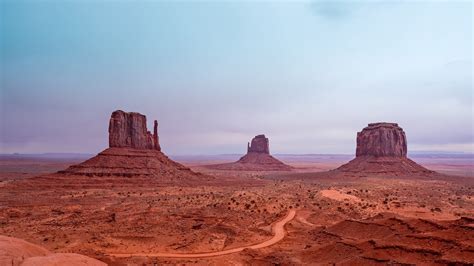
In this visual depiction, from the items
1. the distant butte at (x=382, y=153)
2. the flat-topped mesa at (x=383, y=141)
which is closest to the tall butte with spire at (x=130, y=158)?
the distant butte at (x=382, y=153)

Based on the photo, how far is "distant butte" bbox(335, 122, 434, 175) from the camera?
9700 centimetres

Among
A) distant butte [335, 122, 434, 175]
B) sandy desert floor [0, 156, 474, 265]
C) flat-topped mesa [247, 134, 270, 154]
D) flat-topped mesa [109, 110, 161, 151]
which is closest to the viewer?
sandy desert floor [0, 156, 474, 265]

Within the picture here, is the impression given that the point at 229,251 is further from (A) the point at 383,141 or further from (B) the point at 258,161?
(B) the point at 258,161

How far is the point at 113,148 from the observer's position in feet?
254

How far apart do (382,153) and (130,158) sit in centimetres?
7288

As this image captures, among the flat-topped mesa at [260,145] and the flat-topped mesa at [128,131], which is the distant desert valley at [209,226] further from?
the flat-topped mesa at [260,145]

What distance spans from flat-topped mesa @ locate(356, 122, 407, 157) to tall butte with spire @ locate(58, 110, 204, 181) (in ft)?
188

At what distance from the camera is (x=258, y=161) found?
511 ft

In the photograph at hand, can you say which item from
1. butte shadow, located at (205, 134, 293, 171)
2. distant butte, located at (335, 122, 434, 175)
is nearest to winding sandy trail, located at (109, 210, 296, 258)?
distant butte, located at (335, 122, 434, 175)

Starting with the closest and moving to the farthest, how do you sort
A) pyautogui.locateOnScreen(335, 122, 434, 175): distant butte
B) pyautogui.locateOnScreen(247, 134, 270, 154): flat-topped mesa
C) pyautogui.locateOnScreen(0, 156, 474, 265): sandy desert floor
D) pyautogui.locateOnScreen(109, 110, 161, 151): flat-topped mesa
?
pyautogui.locateOnScreen(0, 156, 474, 265): sandy desert floor → pyautogui.locateOnScreen(109, 110, 161, 151): flat-topped mesa → pyautogui.locateOnScreen(335, 122, 434, 175): distant butte → pyautogui.locateOnScreen(247, 134, 270, 154): flat-topped mesa

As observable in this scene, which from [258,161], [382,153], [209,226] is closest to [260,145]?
[258,161]

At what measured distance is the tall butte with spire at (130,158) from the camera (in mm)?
69188

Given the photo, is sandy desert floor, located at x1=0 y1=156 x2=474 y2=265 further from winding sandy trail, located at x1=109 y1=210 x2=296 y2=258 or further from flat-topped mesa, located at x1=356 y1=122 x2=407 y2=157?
flat-topped mesa, located at x1=356 y1=122 x2=407 y2=157

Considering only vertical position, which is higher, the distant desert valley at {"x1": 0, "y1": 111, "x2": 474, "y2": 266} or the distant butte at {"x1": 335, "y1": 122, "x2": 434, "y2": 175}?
the distant butte at {"x1": 335, "y1": 122, "x2": 434, "y2": 175}
